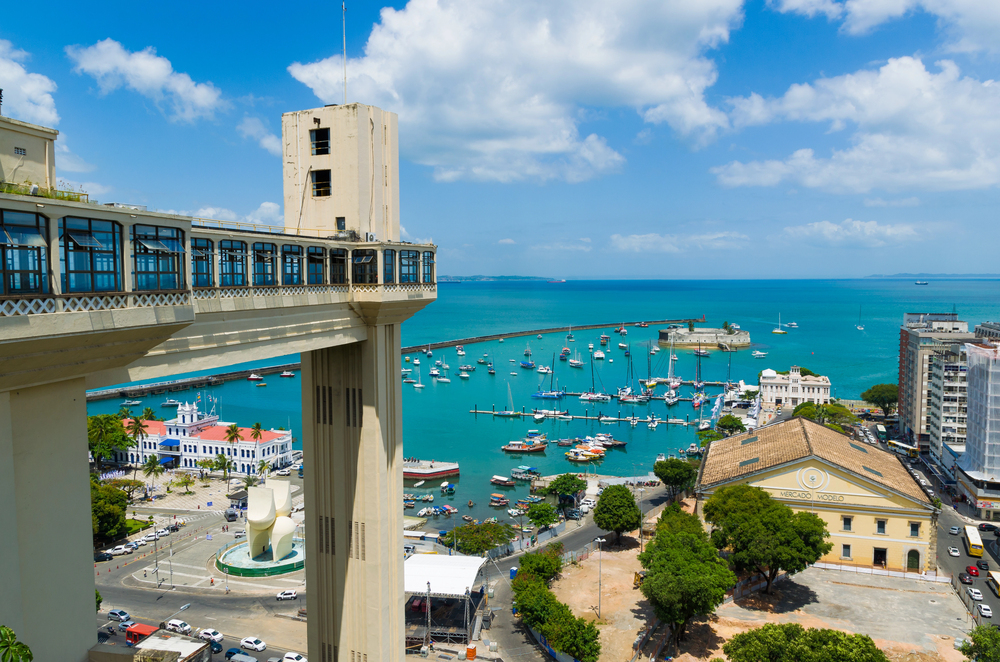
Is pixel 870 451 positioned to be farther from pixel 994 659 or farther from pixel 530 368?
pixel 530 368

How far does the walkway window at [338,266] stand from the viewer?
706 inches

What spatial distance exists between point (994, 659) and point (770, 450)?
83.1 feet

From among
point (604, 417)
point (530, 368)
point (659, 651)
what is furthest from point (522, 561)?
point (530, 368)

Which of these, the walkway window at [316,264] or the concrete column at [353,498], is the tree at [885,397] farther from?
the walkway window at [316,264]

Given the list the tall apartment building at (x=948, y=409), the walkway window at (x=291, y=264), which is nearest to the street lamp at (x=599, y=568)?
the walkway window at (x=291, y=264)

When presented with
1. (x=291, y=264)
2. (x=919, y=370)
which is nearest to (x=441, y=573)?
(x=291, y=264)

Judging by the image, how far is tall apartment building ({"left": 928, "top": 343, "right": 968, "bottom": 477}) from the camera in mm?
68062

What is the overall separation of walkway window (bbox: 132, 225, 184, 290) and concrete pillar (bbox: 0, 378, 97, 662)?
82.7 inches

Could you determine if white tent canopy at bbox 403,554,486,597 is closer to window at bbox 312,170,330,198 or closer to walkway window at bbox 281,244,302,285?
window at bbox 312,170,330,198

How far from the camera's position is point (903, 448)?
253ft

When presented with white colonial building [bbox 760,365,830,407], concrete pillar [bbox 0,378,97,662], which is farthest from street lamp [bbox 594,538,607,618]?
white colonial building [bbox 760,365,830,407]

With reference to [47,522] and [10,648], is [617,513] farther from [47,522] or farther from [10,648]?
[10,648]

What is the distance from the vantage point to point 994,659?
1045 inches

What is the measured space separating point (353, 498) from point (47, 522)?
10066mm
